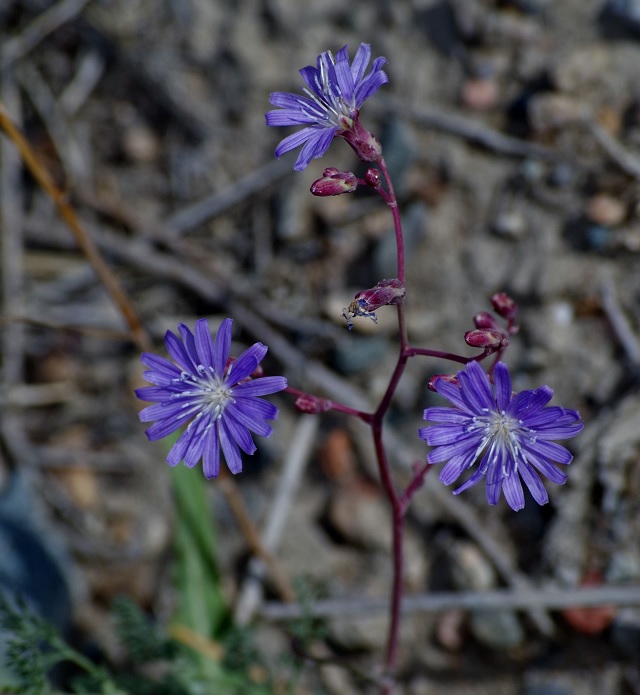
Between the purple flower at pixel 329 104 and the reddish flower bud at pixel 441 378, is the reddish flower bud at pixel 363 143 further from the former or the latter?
the reddish flower bud at pixel 441 378

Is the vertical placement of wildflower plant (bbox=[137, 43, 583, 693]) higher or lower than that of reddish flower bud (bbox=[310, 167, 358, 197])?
lower

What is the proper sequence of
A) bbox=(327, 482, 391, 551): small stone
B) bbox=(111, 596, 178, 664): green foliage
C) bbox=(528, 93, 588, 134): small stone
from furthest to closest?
1. bbox=(327, 482, 391, 551): small stone
2. bbox=(528, 93, 588, 134): small stone
3. bbox=(111, 596, 178, 664): green foliage

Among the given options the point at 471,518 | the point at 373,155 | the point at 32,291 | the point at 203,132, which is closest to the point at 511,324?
the point at 373,155

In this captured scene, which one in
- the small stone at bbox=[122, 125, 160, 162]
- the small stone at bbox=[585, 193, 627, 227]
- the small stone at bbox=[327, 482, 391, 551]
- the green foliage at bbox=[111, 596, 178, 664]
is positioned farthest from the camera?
the small stone at bbox=[122, 125, 160, 162]

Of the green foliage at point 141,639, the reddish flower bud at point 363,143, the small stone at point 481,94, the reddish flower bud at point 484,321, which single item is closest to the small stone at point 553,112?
the small stone at point 481,94

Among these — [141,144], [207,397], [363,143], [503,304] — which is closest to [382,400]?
[503,304]

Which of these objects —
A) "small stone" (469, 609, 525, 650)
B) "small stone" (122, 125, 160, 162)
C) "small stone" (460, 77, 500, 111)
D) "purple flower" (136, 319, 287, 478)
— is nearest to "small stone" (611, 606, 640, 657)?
"small stone" (469, 609, 525, 650)

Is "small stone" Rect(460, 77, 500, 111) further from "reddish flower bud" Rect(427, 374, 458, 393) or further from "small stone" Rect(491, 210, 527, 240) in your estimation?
"reddish flower bud" Rect(427, 374, 458, 393)
